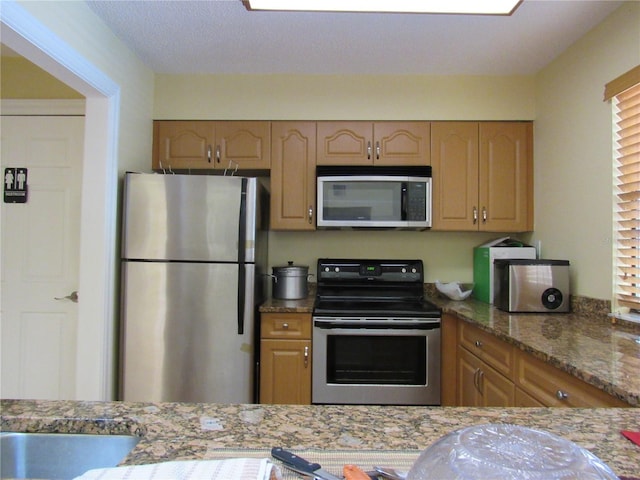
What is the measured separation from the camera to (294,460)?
21.8 inches

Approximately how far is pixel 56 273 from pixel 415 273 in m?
2.41

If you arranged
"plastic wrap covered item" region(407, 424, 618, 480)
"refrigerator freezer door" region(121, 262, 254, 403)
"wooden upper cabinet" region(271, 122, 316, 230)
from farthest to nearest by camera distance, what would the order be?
"wooden upper cabinet" region(271, 122, 316, 230) → "refrigerator freezer door" region(121, 262, 254, 403) → "plastic wrap covered item" region(407, 424, 618, 480)

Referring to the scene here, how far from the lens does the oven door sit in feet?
7.49

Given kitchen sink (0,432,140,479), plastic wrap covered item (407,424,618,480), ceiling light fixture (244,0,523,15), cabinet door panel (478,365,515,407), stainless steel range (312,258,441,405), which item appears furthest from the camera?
stainless steel range (312,258,441,405)

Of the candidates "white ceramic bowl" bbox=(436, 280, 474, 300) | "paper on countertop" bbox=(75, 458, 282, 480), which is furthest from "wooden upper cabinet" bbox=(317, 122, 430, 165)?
"paper on countertop" bbox=(75, 458, 282, 480)

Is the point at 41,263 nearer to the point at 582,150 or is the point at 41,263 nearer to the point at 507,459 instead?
the point at 507,459

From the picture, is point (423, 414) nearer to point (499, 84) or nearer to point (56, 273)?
point (56, 273)

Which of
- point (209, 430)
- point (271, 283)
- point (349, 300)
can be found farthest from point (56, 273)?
point (209, 430)

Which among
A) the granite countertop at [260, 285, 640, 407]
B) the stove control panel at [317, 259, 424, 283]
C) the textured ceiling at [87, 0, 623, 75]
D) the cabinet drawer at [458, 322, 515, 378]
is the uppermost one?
the textured ceiling at [87, 0, 623, 75]

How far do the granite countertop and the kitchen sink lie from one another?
4.09 ft

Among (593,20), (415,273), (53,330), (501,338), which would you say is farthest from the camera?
(415,273)

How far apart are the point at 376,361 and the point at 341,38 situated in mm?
1963

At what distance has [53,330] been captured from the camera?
230 cm

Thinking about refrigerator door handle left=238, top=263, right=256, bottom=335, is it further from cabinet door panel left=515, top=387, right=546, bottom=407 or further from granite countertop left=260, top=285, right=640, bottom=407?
cabinet door panel left=515, top=387, right=546, bottom=407
